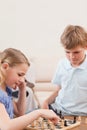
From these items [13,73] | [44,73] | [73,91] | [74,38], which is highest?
[74,38]

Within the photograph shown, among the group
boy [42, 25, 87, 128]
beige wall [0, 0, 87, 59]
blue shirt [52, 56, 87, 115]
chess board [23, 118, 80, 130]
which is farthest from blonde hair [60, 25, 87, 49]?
beige wall [0, 0, 87, 59]

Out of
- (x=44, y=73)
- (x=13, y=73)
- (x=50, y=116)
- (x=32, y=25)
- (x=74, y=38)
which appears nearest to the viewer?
(x=50, y=116)

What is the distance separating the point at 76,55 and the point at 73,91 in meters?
0.24

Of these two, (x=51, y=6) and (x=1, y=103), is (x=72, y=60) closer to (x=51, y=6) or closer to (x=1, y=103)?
(x=1, y=103)

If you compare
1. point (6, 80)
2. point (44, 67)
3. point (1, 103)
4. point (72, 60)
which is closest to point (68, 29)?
point (72, 60)

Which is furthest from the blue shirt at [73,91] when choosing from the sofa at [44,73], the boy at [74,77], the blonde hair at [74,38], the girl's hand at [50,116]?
the sofa at [44,73]

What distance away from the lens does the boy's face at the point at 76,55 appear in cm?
195

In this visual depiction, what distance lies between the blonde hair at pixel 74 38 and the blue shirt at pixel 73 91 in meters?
0.15

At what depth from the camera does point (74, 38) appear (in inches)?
76.8

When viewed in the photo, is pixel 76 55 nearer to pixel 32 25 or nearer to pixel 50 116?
pixel 50 116

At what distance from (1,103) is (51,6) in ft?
8.48

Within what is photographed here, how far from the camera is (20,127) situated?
129cm

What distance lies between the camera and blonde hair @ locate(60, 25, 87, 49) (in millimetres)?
1941

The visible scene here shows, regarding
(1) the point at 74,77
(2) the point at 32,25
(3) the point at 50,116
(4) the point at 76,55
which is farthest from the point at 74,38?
(2) the point at 32,25
